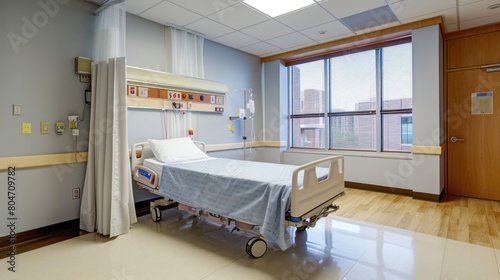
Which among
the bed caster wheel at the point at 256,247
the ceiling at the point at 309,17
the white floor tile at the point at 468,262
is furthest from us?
the ceiling at the point at 309,17

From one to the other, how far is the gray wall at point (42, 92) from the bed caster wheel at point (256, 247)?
2107mm

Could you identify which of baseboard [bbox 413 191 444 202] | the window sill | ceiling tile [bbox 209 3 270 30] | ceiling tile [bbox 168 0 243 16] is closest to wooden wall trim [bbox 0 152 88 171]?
ceiling tile [bbox 168 0 243 16]

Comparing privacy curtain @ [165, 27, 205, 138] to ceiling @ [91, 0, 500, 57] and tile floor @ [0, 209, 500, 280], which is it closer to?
ceiling @ [91, 0, 500, 57]

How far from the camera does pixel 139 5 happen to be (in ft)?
10.3

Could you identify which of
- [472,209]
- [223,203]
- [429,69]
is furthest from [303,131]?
[223,203]

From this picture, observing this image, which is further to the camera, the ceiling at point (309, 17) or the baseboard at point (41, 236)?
the ceiling at point (309, 17)

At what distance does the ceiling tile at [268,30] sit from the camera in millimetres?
3761

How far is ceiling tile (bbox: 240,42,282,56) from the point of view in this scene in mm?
4711

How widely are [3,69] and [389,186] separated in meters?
5.23

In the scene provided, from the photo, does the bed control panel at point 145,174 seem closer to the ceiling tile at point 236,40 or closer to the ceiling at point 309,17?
the ceiling at point 309,17

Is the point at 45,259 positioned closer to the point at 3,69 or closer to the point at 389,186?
the point at 3,69

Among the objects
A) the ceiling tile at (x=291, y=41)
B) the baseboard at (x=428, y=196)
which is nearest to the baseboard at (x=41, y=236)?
the ceiling tile at (x=291, y=41)

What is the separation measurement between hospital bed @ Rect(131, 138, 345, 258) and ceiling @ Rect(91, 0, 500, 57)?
175cm

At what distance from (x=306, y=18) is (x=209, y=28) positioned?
142 centimetres
